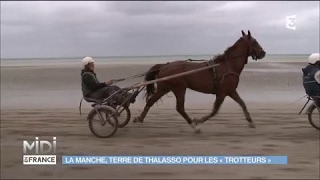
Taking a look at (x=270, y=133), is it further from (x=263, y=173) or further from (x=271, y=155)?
(x=263, y=173)

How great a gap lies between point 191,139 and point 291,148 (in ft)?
5.31

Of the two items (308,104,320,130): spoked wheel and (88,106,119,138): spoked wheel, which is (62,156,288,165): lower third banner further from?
(308,104,320,130): spoked wheel

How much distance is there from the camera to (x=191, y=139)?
765cm

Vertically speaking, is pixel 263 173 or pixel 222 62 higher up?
pixel 222 62

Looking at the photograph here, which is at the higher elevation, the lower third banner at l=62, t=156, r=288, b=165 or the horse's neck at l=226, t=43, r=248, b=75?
the horse's neck at l=226, t=43, r=248, b=75

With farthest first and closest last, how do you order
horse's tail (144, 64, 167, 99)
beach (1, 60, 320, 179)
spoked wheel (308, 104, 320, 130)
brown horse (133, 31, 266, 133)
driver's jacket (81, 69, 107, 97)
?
horse's tail (144, 64, 167, 99)
spoked wheel (308, 104, 320, 130)
brown horse (133, 31, 266, 133)
driver's jacket (81, 69, 107, 97)
beach (1, 60, 320, 179)

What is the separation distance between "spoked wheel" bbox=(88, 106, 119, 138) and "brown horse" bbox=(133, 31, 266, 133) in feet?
3.77

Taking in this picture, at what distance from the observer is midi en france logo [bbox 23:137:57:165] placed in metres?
5.91

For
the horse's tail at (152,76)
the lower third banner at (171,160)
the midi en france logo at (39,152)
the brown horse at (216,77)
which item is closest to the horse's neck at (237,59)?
the brown horse at (216,77)

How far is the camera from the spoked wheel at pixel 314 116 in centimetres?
855

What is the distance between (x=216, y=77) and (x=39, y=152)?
354 centimetres

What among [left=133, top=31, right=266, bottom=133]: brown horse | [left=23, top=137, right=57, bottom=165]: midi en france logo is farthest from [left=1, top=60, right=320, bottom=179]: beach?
[left=133, top=31, right=266, bottom=133]: brown horse

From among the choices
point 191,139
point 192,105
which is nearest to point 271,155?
point 191,139

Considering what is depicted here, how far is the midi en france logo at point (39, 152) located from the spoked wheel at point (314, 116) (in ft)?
15.3
